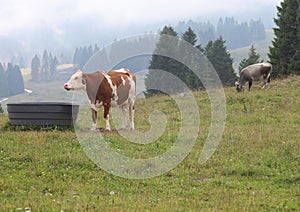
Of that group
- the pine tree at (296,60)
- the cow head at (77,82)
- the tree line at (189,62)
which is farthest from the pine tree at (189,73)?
the cow head at (77,82)

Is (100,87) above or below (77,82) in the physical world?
below

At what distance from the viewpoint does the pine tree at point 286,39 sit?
163ft

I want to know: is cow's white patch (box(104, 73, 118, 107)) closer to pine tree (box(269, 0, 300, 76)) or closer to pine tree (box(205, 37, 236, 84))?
pine tree (box(269, 0, 300, 76))

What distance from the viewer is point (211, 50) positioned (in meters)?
77.8

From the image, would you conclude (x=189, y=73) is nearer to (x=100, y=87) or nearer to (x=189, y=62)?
(x=189, y=62)

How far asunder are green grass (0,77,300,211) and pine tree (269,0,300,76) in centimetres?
3298

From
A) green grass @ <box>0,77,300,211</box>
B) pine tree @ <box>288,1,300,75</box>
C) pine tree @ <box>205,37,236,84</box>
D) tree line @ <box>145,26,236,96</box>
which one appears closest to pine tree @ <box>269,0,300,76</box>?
pine tree @ <box>288,1,300,75</box>

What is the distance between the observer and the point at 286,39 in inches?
1975

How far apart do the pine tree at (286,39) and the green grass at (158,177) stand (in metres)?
33.0

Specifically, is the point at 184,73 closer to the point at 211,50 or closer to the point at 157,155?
the point at 211,50

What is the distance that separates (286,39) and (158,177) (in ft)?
139

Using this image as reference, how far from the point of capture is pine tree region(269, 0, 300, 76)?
49750 mm

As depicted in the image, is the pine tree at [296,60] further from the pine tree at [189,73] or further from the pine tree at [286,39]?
the pine tree at [189,73]

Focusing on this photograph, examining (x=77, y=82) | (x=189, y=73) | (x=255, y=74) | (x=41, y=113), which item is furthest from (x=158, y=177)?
(x=189, y=73)
